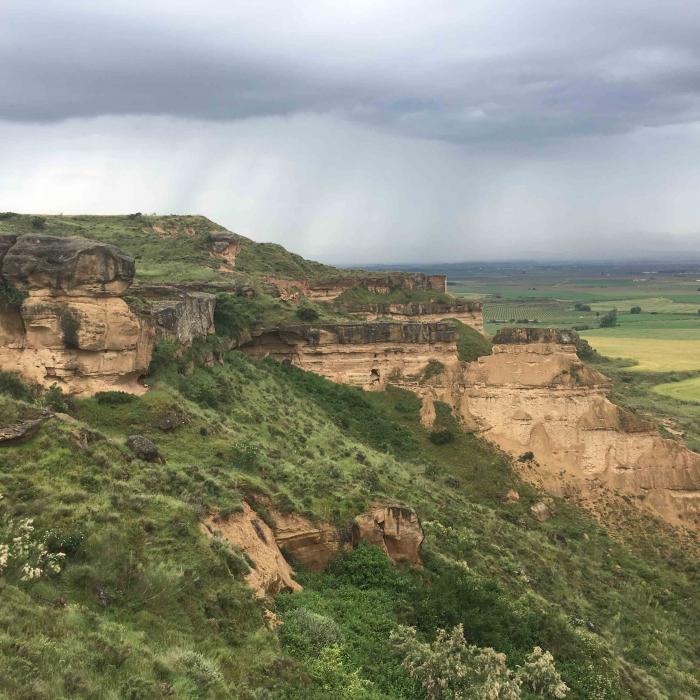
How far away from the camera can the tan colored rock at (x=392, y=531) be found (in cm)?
2009

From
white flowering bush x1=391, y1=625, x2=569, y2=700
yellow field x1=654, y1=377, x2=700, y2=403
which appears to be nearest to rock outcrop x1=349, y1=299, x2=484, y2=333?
yellow field x1=654, y1=377, x2=700, y2=403

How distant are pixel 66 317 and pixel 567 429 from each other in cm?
2891

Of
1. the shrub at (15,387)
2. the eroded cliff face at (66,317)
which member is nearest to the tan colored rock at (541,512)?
the eroded cliff face at (66,317)

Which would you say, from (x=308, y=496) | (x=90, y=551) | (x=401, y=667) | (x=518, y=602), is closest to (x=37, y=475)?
(x=90, y=551)

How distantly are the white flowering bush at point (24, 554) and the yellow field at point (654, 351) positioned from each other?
85.3 meters

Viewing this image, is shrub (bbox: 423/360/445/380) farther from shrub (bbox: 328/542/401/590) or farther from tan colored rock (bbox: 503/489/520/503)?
shrub (bbox: 328/542/401/590)

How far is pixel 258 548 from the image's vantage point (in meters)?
17.4

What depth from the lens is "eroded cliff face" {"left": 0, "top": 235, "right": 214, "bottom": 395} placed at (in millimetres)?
26516

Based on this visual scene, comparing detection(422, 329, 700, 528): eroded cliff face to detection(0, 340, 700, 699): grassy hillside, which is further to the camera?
detection(422, 329, 700, 528): eroded cliff face

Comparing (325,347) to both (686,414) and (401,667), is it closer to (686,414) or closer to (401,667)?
(401,667)

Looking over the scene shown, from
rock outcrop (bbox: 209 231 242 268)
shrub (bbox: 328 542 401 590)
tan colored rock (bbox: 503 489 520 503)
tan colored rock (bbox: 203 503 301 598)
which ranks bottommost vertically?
tan colored rock (bbox: 503 489 520 503)

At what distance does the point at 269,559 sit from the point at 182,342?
58.9 ft

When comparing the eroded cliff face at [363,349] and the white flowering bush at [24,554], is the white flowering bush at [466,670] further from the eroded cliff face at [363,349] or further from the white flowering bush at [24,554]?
the eroded cliff face at [363,349]

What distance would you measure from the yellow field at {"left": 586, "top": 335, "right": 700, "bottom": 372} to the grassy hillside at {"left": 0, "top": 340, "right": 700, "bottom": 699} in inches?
2398
